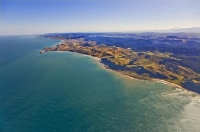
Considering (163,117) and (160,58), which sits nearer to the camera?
(163,117)

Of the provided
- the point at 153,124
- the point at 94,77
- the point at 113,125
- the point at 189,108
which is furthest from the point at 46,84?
the point at 189,108

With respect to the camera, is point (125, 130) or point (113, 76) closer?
point (125, 130)

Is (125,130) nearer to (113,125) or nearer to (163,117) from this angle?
(113,125)

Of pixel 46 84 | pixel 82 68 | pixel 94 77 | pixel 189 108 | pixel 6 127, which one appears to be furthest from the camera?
pixel 82 68

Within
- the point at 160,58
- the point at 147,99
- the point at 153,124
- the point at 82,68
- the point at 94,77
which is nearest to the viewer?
the point at 153,124

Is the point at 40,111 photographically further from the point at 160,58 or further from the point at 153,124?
the point at 160,58

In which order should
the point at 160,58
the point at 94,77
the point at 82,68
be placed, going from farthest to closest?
the point at 160,58
the point at 82,68
the point at 94,77

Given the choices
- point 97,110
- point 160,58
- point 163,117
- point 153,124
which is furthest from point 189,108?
point 160,58
